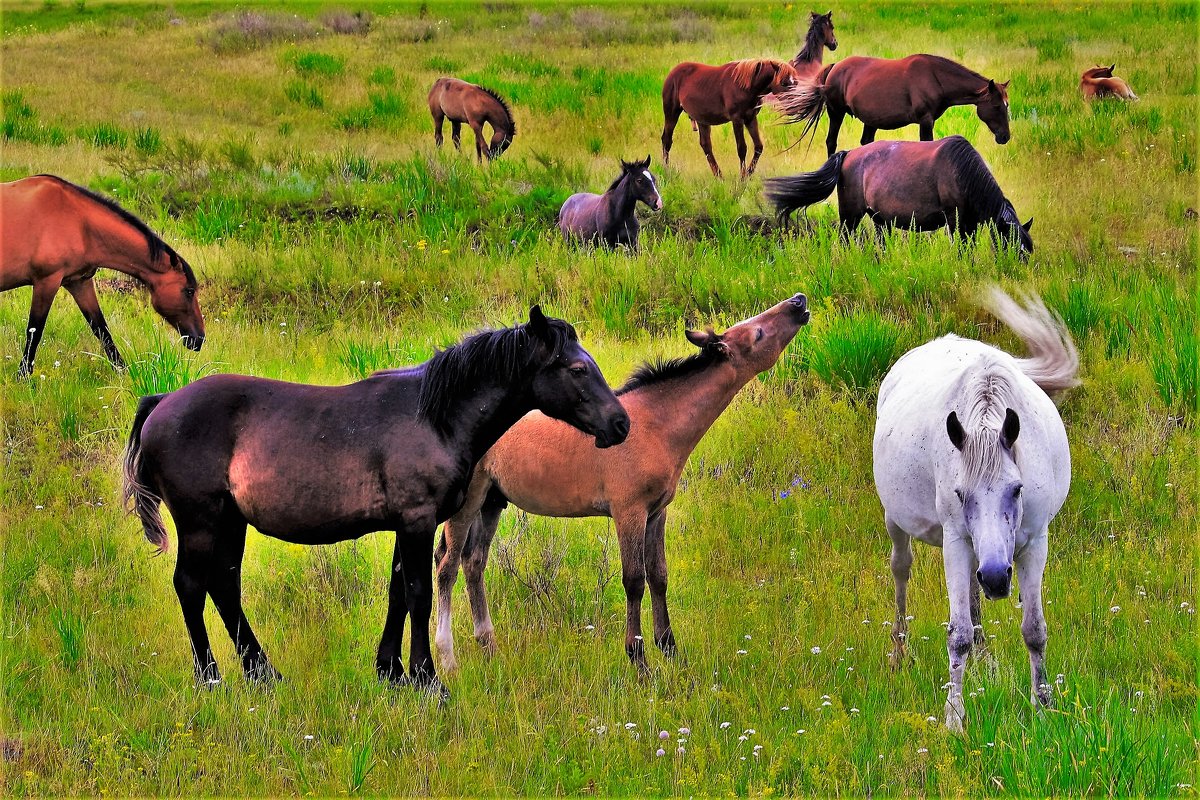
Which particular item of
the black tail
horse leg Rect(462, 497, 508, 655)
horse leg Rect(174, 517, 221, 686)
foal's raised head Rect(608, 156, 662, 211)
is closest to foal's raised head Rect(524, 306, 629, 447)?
horse leg Rect(462, 497, 508, 655)

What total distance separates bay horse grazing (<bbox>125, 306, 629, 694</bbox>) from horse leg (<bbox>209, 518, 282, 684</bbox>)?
0.07 meters

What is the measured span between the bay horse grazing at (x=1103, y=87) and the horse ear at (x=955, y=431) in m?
14.2

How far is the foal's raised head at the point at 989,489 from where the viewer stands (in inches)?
181

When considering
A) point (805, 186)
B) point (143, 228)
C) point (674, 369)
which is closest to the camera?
point (674, 369)

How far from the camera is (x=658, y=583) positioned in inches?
230

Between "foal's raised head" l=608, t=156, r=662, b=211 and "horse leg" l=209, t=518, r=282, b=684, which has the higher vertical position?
"foal's raised head" l=608, t=156, r=662, b=211

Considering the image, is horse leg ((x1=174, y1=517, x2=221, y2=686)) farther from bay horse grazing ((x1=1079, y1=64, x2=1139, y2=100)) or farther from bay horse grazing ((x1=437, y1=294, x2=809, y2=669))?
bay horse grazing ((x1=1079, y1=64, x2=1139, y2=100))

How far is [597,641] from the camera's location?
19.4 ft

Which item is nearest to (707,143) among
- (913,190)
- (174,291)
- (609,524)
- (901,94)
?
(901,94)

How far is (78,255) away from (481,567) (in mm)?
5411

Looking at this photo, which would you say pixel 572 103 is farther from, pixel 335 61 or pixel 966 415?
pixel 966 415

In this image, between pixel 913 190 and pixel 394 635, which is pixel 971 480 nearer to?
pixel 394 635

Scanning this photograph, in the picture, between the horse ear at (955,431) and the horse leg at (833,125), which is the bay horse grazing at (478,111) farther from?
the horse ear at (955,431)

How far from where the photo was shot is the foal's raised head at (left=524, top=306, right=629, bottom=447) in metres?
5.12
